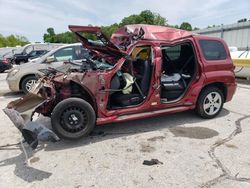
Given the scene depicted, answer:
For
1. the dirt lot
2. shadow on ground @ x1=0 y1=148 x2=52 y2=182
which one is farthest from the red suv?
shadow on ground @ x1=0 y1=148 x2=52 y2=182

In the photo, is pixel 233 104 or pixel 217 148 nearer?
pixel 217 148

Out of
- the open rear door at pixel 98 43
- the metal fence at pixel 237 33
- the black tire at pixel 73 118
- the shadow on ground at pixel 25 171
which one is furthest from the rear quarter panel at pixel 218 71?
the metal fence at pixel 237 33

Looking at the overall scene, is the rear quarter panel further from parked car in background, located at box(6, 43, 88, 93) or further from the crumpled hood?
Answer: parked car in background, located at box(6, 43, 88, 93)

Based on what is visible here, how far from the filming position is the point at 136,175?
3205 millimetres

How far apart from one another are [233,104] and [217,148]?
318 cm

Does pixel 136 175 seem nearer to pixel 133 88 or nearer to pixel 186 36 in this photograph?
pixel 133 88

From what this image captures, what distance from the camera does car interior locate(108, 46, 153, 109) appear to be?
4516 millimetres

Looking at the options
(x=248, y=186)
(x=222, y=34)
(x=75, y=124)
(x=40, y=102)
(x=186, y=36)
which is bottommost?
(x=248, y=186)

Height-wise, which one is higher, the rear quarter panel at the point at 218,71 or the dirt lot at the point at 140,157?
the rear quarter panel at the point at 218,71

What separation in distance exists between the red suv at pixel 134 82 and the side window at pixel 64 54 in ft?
8.93

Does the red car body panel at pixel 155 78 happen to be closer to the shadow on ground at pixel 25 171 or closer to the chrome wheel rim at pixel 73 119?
the chrome wheel rim at pixel 73 119

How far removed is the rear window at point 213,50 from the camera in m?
5.23

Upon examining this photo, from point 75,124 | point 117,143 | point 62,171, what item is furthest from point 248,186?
point 75,124

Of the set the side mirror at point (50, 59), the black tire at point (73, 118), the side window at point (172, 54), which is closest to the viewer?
the black tire at point (73, 118)
